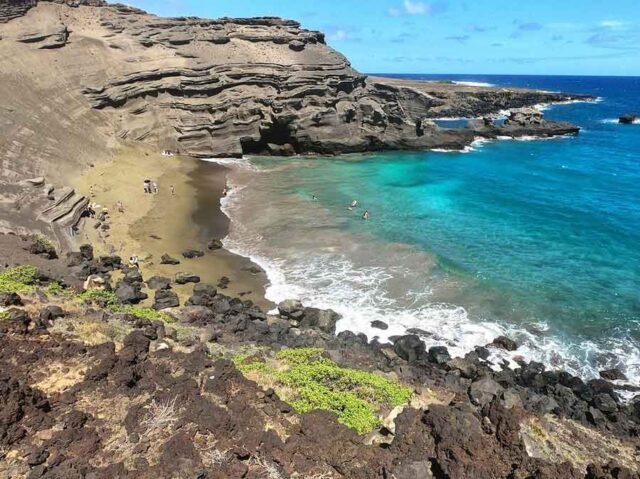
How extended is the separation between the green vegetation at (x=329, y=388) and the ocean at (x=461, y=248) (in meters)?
7.20

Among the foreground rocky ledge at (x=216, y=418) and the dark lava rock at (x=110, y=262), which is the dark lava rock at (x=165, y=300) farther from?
the dark lava rock at (x=110, y=262)

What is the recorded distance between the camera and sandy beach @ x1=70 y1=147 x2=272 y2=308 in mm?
25281

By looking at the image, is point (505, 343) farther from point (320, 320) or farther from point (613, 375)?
point (320, 320)

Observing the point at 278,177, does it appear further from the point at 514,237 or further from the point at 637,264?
the point at 637,264

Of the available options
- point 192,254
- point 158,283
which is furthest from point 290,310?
point 192,254

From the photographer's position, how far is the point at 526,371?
1800cm

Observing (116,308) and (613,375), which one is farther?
(613,375)

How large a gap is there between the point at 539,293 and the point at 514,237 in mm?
8243

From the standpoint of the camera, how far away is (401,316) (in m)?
22.0

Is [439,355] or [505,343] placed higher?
[439,355]

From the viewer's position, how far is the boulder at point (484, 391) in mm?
14414

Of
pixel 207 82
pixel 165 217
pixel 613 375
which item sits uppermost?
pixel 207 82

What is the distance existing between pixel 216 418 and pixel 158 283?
1383 centimetres

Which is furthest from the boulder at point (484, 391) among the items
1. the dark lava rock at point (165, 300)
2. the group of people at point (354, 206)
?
the group of people at point (354, 206)
